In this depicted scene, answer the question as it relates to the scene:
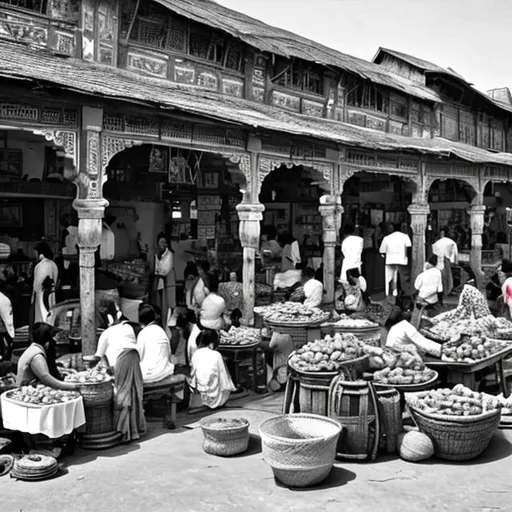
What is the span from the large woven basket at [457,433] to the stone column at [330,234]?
21.3 feet

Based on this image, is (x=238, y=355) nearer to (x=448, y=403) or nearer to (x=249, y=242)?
(x=249, y=242)

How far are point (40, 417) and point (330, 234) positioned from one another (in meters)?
8.50

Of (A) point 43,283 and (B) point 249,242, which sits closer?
(A) point 43,283

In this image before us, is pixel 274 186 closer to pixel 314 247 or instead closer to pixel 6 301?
pixel 314 247

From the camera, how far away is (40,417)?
21.6 feet

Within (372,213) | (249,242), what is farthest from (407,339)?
(372,213)

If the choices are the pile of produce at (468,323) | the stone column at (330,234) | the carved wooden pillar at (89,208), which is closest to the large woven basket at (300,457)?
the carved wooden pillar at (89,208)

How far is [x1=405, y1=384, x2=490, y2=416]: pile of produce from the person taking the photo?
23.5 ft

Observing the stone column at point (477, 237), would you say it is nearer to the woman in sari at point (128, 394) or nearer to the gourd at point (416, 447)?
the gourd at point (416, 447)

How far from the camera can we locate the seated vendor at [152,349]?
814 cm

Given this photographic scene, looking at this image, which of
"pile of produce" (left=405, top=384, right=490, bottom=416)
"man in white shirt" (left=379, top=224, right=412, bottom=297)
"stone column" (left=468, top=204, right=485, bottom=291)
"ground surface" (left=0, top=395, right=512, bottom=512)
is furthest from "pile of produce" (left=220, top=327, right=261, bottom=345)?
"stone column" (left=468, top=204, right=485, bottom=291)

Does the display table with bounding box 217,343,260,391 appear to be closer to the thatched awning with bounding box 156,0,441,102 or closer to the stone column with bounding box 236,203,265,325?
the stone column with bounding box 236,203,265,325

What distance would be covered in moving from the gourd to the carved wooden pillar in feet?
15.0

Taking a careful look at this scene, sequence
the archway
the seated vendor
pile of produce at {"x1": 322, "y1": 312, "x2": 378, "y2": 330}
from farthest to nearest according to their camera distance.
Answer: the archway
pile of produce at {"x1": 322, "y1": 312, "x2": 378, "y2": 330}
the seated vendor
